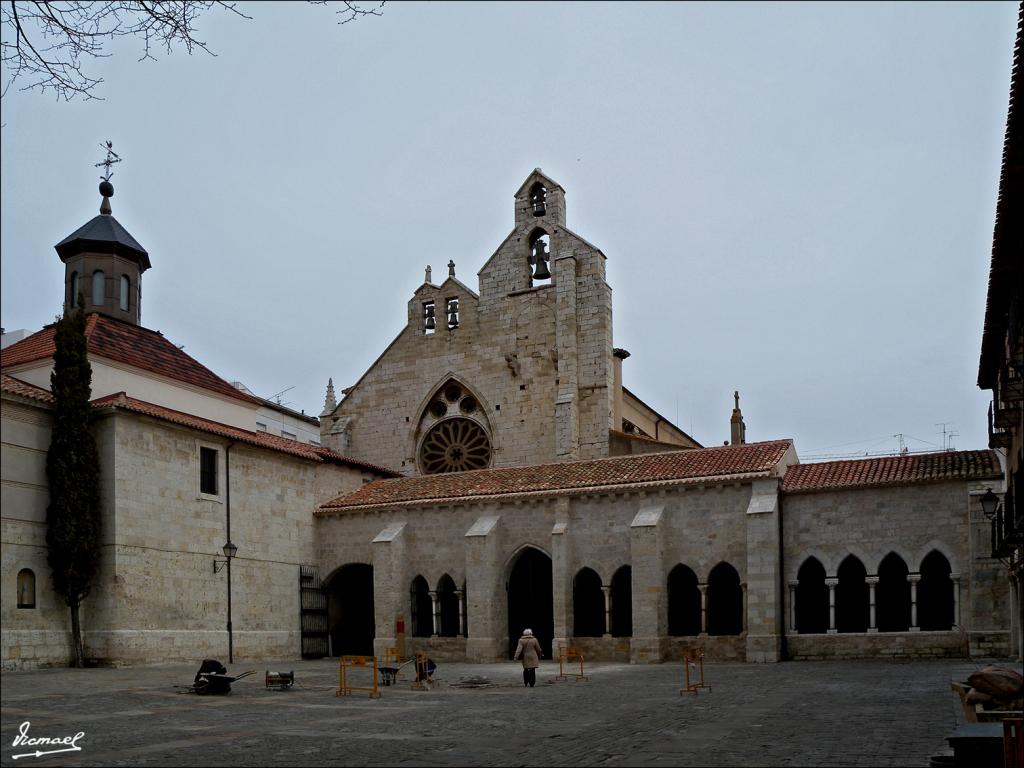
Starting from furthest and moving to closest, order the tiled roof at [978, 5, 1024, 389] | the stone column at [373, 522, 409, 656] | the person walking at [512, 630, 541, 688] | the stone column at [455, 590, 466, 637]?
1. the stone column at [373, 522, 409, 656]
2. the stone column at [455, 590, 466, 637]
3. the person walking at [512, 630, 541, 688]
4. the tiled roof at [978, 5, 1024, 389]

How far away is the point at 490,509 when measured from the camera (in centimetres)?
3275

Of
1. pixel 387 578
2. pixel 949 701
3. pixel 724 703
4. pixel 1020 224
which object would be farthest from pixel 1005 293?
pixel 387 578

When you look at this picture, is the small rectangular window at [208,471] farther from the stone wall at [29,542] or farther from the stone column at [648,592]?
the stone column at [648,592]

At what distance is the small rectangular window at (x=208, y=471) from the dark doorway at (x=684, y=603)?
1356 cm

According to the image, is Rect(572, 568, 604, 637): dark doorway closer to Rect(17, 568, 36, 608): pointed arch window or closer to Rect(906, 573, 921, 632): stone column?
Rect(906, 573, 921, 632): stone column

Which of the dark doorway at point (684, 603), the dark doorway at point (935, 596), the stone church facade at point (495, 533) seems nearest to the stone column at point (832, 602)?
the stone church facade at point (495, 533)

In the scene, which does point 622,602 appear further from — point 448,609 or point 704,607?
point 448,609

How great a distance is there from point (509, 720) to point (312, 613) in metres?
20.4

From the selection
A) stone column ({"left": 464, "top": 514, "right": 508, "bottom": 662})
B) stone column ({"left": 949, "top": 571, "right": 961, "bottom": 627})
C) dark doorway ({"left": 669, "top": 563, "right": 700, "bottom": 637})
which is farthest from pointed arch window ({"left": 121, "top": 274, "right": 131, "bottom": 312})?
stone column ({"left": 949, "top": 571, "right": 961, "bottom": 627})

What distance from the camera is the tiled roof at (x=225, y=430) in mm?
27802

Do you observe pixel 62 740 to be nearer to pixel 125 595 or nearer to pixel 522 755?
pixel 522 755

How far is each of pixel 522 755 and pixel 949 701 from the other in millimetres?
7916

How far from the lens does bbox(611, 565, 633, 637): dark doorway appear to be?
31094mm

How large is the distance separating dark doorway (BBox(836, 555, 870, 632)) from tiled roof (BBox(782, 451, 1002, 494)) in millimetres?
2279
